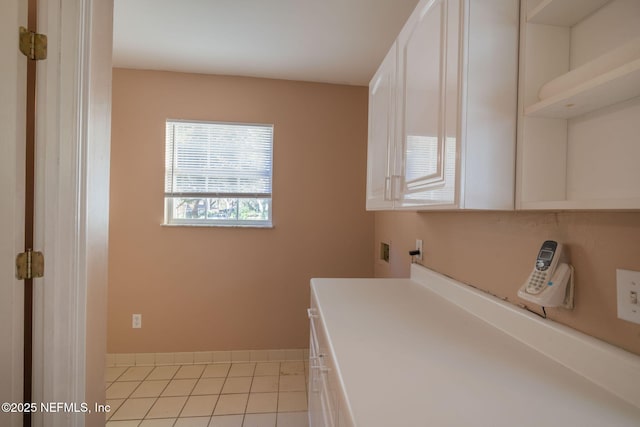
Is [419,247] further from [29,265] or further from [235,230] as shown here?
[29,265]

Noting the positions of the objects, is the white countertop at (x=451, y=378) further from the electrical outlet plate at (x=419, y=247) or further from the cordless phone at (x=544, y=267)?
the electrical outlet plate at (x=419, y=247)

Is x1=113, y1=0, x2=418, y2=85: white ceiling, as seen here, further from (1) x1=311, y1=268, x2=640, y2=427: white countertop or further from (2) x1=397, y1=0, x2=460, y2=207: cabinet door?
(1) x1=311, y1=268, x2=640, y2=427: white countertop

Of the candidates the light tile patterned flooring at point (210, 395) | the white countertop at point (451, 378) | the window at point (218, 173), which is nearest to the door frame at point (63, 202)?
the white countertop at point (451, 378)

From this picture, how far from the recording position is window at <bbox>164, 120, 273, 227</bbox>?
2414 mm

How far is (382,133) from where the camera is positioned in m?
1.44

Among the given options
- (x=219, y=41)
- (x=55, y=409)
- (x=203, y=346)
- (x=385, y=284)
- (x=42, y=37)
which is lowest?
(x=203, y=346)

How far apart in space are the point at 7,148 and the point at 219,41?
4.74 ft

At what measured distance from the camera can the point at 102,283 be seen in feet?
3.81

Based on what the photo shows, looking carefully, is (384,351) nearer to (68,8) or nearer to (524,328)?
(524,328)

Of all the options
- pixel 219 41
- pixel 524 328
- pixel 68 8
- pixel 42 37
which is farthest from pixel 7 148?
pixel 524 328

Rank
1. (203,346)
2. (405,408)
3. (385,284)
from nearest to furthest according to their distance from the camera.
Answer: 1. (405,408)
2. (385,284)
3. (203,346)

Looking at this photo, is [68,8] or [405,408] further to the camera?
[68,8]

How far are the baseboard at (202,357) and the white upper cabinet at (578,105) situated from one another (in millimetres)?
2285

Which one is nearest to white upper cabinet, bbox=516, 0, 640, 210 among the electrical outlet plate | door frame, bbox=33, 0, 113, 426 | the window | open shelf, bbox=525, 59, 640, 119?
open shelf, bbox=525, 59, 640, 119
